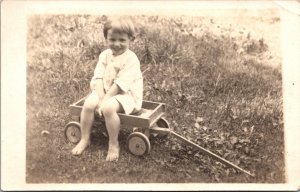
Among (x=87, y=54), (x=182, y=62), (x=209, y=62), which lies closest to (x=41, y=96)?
(x=87, y=54)

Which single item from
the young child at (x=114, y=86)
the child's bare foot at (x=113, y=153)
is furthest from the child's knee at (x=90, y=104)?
the child's bare foot at (x=113, y=153)

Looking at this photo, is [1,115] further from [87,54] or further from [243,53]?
[243,53]

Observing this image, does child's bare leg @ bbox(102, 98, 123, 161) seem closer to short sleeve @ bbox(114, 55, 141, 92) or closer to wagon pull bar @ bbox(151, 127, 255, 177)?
short sleeve @ bbox(114, 55, 141, 92)

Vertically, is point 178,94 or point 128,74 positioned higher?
point 128,74

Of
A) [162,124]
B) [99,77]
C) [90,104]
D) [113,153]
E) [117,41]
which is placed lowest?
[113,153]

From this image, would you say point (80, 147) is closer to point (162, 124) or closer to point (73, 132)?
point (73, 132)

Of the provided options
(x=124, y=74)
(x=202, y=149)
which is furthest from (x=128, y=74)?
(x=202, y=149)

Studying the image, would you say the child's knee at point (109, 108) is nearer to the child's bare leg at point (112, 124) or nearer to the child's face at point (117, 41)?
the child's bare leg at point (112, 124)
